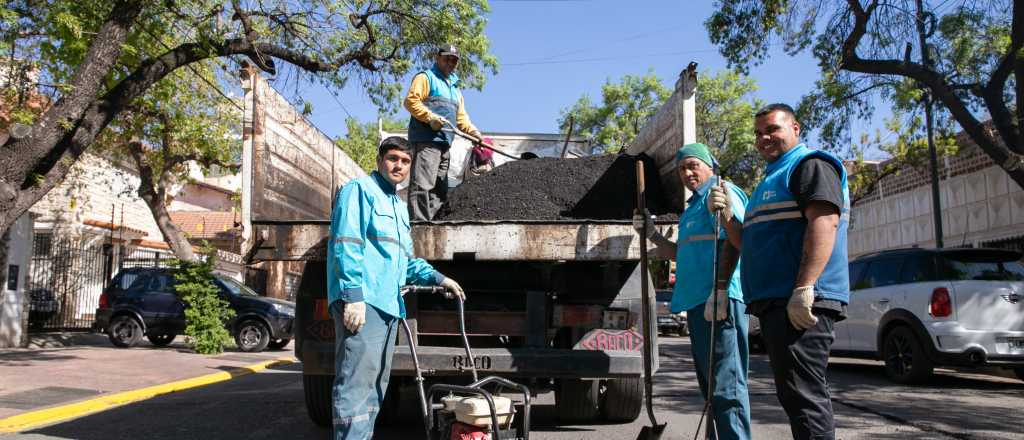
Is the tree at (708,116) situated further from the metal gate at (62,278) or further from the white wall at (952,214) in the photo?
the metal gate at (62,278)

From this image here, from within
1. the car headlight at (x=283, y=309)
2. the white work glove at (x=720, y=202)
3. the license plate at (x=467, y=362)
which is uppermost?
the white work glove at (x=720, y=202)

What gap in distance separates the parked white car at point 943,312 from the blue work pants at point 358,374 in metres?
7.19

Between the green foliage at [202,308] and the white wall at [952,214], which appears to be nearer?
the green foliage at [202,308]

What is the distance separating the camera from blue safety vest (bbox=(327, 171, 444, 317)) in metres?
3.94

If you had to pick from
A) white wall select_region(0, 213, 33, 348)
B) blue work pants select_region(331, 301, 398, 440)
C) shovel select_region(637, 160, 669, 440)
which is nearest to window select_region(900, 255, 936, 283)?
shovel select_region(637, 160, 669, 440)

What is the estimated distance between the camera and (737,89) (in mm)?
36156

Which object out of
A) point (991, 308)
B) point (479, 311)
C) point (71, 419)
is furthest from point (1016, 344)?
point (71, 419)

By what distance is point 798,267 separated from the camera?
3.51 m

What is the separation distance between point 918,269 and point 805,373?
7305 millimetres

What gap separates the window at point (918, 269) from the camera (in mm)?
9516

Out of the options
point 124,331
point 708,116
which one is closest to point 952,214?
point 708,116

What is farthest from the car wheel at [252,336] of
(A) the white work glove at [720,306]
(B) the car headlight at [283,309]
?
(A) the white work glove at [720,306]

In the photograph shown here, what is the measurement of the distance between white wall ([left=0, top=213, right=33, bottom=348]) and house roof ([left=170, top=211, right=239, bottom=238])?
709 inches

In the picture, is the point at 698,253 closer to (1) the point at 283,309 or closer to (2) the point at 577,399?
(2) the point at 577,399
